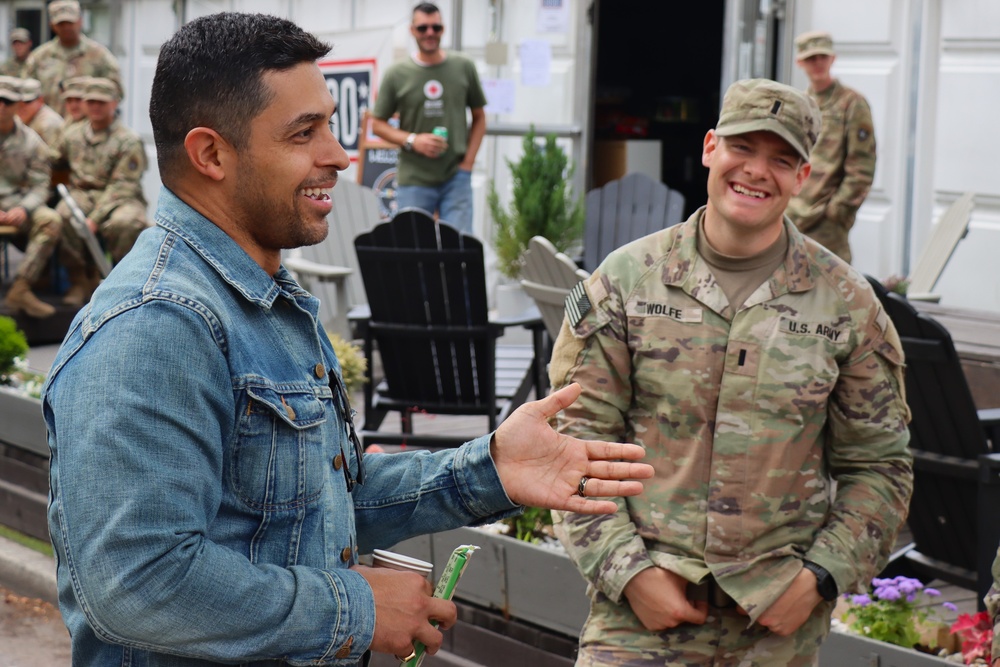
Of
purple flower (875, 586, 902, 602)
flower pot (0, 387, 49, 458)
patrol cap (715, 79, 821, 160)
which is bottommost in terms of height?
flower pot (0, 387, 49, 458)

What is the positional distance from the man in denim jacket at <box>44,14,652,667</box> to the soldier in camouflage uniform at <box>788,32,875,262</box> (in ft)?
22.7

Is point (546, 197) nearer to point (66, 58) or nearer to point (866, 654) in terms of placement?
point (66, 58)

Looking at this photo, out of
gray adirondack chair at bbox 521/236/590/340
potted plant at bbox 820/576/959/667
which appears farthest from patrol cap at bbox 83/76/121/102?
potted plant at bbox 820/576/959/667

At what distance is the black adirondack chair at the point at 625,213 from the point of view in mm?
9461

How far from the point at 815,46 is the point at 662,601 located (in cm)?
659

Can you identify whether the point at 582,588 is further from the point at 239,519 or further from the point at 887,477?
the point at 239,519

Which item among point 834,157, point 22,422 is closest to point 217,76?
point 22,422

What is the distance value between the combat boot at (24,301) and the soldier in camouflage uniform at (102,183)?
350 millimetres

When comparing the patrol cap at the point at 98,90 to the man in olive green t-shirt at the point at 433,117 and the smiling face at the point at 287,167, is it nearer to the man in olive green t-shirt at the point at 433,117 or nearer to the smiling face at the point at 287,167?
the man in olive green t-shirt at the point at 433,117

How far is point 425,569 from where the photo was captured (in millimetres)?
2020

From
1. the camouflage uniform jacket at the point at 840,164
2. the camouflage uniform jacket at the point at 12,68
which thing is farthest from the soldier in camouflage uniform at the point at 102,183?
the camouflage uniform jacket at the point at 840,164

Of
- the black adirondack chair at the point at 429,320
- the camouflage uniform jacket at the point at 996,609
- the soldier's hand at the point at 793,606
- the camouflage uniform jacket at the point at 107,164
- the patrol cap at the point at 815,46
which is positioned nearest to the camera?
the camouflage uniform jacket at the point at 996,609

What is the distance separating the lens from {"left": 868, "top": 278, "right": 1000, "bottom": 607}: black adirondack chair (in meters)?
3.89

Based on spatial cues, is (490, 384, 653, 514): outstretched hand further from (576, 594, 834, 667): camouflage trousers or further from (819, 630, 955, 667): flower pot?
(819, 630, 955, 667): flower pot
